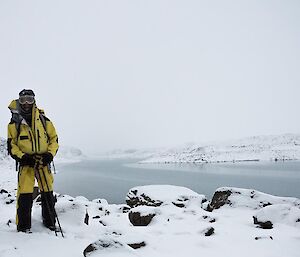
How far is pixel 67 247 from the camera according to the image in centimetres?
445

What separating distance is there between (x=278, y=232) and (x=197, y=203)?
21.4ft

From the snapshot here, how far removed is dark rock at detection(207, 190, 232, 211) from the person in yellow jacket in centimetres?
907

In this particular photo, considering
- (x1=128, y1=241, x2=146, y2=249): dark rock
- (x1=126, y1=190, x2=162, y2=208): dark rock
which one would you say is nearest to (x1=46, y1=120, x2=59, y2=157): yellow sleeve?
(x1=128, y1=241, x2=146, y2=249): dark rock

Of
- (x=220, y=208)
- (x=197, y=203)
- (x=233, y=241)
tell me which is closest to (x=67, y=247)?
(x=233, y=241)

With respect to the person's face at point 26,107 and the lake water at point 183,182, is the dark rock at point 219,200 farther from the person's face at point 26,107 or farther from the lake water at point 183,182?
the lake water at point 183,182

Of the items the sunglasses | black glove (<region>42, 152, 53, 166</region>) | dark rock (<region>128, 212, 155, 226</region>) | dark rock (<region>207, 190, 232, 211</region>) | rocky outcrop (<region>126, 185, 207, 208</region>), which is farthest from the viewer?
rocky outcrop (<region>126, 185, 207, 208</region>)

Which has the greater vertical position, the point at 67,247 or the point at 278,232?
the point at 67,247

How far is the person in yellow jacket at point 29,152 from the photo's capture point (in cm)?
519

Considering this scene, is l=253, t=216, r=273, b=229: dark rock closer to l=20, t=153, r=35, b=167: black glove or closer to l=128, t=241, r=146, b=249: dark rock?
l=128, t=241, r=146, b=249: dark rock

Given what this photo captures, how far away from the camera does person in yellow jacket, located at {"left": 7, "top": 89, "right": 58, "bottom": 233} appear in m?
Result: 5.19

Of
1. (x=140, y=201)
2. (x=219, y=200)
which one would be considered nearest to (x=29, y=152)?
(x=219, y=200)

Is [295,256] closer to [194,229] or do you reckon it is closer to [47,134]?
[194,229]

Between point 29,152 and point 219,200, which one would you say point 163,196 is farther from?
point 29,152

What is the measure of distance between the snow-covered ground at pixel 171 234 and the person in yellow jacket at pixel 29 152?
1.16ft
